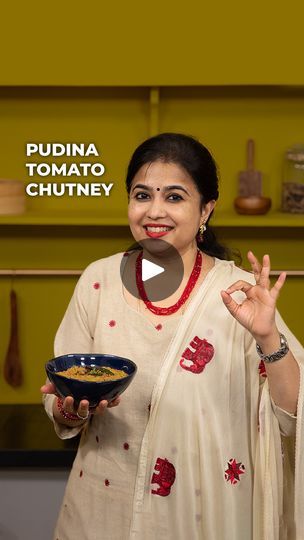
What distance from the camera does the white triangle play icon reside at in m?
1.46

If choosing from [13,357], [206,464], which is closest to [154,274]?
[206,464]

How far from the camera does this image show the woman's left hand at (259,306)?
1.24 metres

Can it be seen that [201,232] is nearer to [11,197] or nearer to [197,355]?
[197,355]

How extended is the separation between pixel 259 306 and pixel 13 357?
56.7 inches

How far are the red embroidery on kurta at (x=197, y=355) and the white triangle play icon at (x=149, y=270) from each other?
0.15 metres

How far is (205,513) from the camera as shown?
4.46ft

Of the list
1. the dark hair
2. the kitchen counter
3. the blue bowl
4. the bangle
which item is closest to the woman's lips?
the dark hair

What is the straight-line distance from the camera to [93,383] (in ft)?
4.04

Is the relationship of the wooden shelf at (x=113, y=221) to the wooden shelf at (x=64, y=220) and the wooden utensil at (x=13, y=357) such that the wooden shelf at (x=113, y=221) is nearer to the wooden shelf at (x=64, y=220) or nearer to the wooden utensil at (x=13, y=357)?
the wooden shelf at (x=64, y=220)

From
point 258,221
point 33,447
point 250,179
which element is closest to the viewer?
point 33,447

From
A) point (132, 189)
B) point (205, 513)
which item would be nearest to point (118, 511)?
point (205, 513)

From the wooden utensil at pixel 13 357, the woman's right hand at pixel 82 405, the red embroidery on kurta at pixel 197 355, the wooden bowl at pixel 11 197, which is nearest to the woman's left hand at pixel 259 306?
the red embroidery on kurta at pixel 197 355

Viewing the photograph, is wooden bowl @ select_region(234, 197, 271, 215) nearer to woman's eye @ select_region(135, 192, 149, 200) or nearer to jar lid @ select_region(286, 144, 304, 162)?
jar lid @ select_region(286, 144, 304, 162)

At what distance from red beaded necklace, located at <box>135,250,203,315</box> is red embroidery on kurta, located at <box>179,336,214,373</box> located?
0.08 metres
